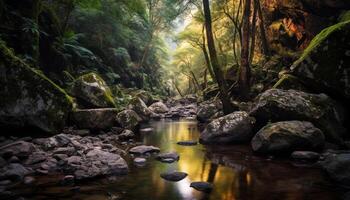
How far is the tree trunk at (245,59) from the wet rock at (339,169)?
7604 mm

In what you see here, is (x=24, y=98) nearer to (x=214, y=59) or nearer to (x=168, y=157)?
(x=168, y=157)

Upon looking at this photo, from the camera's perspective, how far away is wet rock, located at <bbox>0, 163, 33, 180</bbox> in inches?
202

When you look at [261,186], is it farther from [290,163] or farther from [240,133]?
[240,133]

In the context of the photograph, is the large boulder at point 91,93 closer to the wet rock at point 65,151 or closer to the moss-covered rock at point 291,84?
the wet rock at point 65,151

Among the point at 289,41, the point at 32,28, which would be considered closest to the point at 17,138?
the point at 32,28

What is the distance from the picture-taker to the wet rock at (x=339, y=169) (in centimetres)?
509

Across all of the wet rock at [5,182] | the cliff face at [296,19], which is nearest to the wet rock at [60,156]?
the wet rock at [5,182]

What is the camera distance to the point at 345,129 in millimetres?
8469

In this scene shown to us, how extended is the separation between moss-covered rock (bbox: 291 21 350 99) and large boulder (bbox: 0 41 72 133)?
24.7 ft

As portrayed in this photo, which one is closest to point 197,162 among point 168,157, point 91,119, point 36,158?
point 168,157

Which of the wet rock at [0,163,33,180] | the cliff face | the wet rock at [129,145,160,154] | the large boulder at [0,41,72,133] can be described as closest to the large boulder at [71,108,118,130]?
the large boulder at [0,41,72,133]

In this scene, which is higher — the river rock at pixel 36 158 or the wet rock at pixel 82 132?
the wet rock at pixel 82 132

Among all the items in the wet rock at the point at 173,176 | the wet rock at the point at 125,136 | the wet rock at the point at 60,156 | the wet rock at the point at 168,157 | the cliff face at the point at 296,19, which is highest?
the cliff face at the point at 296,19

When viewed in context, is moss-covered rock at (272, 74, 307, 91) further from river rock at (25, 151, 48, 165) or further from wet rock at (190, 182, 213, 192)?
river rock at (25, 151, 48, 165)
